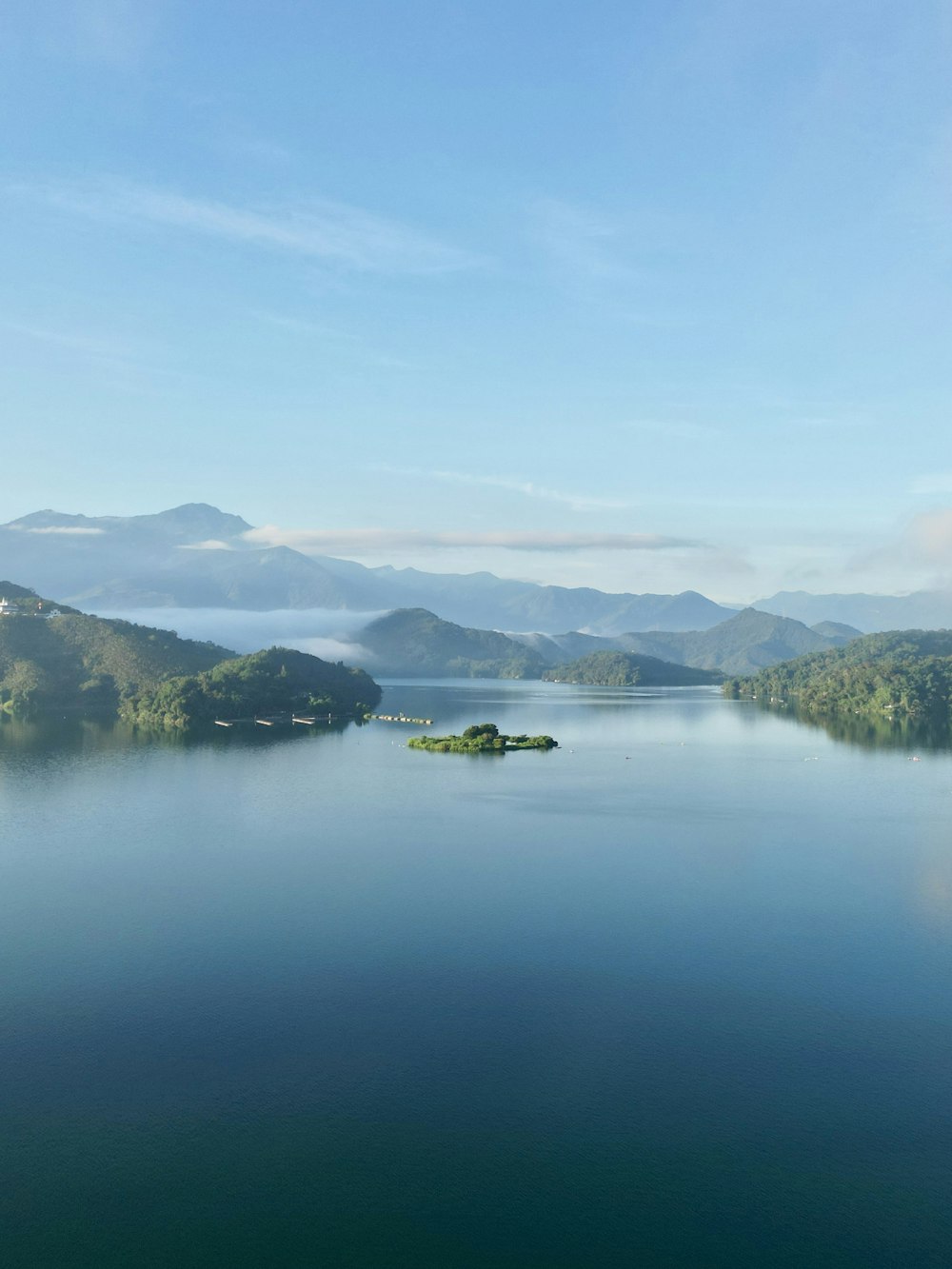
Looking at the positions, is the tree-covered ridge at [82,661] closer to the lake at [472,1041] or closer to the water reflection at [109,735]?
the water reflection at [109,735]

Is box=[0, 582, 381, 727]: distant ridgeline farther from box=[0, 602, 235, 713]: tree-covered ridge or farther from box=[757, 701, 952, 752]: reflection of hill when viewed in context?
box=[757, 701, 952, 752]: reflection of hill

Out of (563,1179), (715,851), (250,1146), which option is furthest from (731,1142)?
(715,851)

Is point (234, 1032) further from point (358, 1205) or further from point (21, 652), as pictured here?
point (21, 652)

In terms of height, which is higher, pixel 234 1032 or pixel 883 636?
pixel 883 636

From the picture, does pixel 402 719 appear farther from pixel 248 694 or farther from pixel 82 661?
pixel 82 661

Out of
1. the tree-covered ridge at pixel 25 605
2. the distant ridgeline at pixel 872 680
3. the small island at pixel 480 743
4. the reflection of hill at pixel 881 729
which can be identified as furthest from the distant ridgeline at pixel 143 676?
the distant ridgeline at pixel 872 680

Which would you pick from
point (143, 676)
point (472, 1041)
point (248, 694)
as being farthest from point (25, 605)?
point (472, 1041)
